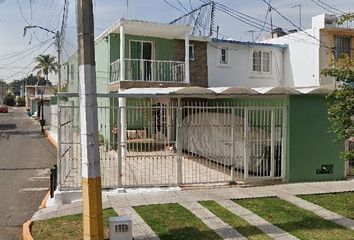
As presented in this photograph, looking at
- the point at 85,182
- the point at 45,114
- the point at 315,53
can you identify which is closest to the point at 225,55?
the point at 315,53

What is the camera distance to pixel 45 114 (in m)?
41.7

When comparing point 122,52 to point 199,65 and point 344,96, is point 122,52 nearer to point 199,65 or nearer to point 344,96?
point 199,65

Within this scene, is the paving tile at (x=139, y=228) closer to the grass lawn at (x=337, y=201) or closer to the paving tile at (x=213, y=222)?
the paving tile at (x=213, y=222)

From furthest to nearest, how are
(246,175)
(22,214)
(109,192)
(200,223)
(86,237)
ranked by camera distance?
(246,175)
(109,192)
(22,214)
(200,223)
(86,237)

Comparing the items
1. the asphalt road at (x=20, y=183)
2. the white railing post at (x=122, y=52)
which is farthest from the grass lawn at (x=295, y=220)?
the white railing post at (x=122, y=52)

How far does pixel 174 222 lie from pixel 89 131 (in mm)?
2631

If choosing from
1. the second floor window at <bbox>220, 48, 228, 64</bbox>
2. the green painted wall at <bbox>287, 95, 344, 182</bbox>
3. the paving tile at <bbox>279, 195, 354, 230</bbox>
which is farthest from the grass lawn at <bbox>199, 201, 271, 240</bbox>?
the second floor window at <bbox>220, 48, 228, 64</bbox>

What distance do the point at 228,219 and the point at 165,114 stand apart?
4.15 m

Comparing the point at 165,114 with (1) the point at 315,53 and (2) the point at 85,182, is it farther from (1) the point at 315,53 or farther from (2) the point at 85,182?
(1) the point at 315,53

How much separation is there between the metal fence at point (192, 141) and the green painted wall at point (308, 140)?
0.87 ft

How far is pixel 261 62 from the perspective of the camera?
24.5 metres

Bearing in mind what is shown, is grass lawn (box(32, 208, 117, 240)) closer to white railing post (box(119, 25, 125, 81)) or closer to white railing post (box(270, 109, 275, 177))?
white railing post (box(270, 109, 275, 177))

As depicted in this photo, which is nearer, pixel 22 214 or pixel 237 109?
pixel 22 214

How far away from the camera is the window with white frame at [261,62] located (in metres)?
24.4
